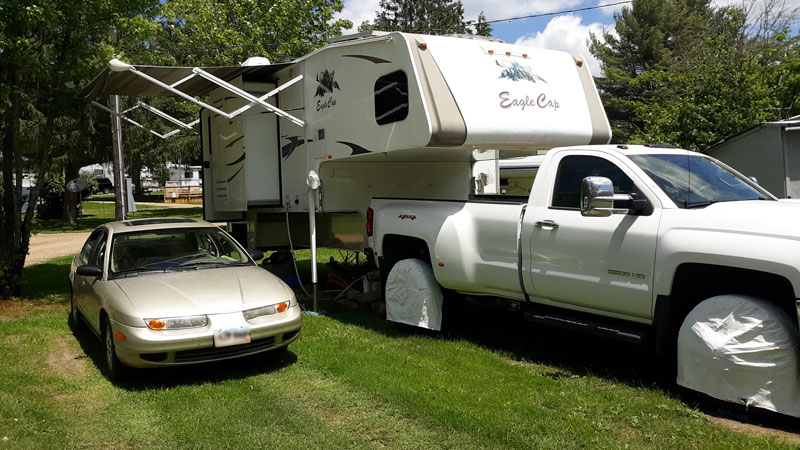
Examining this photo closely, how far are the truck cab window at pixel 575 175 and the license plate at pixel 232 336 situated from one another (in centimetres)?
293

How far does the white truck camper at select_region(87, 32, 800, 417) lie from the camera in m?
4.52

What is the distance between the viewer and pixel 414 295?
7.15 m

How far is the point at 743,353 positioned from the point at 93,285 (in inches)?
229

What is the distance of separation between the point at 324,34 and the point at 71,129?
961 cm

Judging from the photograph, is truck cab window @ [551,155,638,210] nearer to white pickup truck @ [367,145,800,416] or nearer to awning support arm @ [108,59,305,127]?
white pickup truck @ [367,145,800,416]

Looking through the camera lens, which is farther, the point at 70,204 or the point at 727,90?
the point at 70,204

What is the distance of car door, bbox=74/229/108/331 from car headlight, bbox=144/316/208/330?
39.5 inches

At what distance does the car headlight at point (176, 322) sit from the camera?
555 centimetres

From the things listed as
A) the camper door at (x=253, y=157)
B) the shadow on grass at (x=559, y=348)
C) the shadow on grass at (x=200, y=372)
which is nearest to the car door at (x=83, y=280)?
the shadow on grass at (x=200, y=372)

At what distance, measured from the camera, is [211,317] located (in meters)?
5.69

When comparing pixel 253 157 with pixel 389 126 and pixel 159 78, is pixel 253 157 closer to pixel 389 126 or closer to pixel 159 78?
pixel 159 78

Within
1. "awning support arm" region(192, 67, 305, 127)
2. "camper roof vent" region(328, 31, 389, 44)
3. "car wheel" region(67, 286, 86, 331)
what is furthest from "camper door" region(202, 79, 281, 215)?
"car wheel" region(67, 286, 86, 331)

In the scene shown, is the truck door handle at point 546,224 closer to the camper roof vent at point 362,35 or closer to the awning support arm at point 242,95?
the camper roof vent at point 362,35

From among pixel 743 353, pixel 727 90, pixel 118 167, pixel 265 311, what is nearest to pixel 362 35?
pixel 265 311
